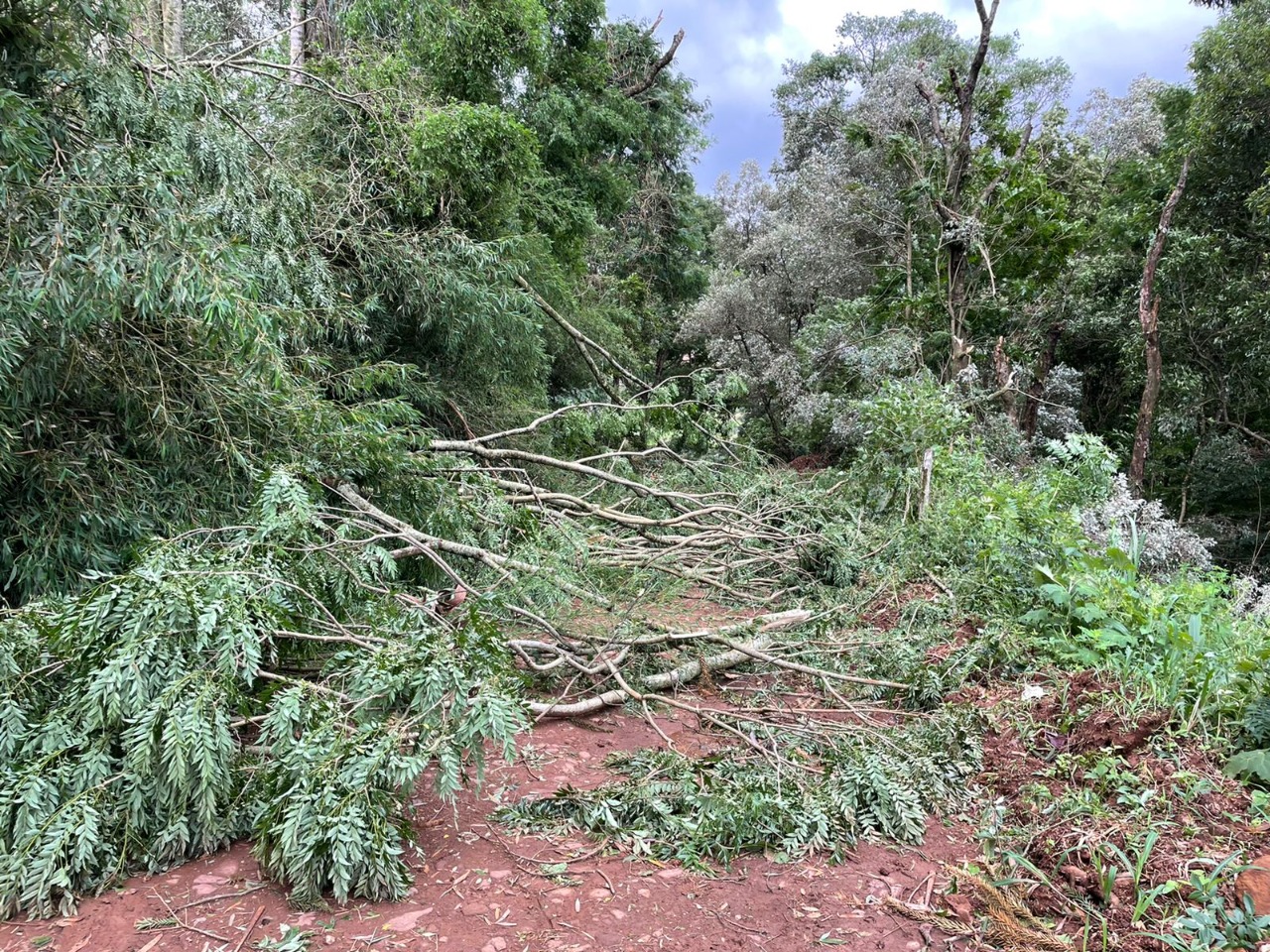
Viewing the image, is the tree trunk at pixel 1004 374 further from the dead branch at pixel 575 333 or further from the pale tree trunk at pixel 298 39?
the pale tree trunk at pixel 298 39

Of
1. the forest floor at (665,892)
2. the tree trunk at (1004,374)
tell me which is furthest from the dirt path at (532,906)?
the tree trunk at (1004,374)

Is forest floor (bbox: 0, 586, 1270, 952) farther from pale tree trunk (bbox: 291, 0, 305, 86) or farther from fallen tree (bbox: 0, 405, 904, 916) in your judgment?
pale tree trunk (bbox: 291, 0, 305, 86)

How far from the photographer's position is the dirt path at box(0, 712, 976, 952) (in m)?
1.80

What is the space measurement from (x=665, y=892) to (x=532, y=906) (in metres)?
0.38

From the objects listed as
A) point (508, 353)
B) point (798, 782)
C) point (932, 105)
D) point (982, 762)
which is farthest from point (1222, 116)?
point (798, 782)

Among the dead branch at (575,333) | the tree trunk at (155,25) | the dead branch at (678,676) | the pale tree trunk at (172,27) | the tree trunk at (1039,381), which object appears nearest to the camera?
the dead branch at (678,676)

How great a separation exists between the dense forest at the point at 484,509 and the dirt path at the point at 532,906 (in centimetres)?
8

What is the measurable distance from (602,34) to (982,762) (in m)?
12.5

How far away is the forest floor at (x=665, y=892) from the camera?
182cm

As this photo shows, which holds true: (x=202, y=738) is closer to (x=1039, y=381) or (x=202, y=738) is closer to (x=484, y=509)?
(x=484, y=509)

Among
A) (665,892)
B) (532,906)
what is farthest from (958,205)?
(532,906)

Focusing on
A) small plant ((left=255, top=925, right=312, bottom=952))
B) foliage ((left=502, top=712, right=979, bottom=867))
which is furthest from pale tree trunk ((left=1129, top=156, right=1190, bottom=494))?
Result: small plant ((left=255, top=925, right=312, bottom=952))

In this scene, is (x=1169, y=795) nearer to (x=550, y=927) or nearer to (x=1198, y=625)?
(x=1198, y=625)

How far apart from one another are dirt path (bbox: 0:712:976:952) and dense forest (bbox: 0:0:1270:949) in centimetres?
8
